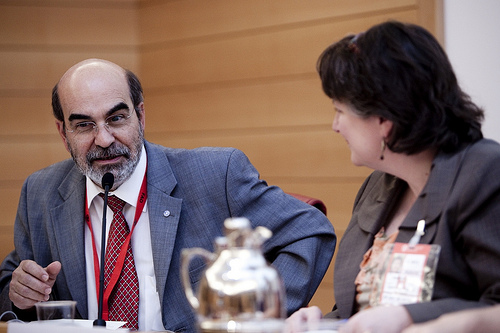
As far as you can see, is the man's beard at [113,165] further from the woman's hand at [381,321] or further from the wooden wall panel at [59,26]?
the wooden wall panel at [59,26]

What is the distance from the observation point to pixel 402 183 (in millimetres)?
1647

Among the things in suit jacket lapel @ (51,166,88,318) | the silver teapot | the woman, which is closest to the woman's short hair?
the woman

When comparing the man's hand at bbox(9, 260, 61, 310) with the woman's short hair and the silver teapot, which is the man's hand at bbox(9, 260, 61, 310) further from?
the woman's short hair

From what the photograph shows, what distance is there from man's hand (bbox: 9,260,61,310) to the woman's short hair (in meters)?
1.07

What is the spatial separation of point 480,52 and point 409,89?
5.92 ft

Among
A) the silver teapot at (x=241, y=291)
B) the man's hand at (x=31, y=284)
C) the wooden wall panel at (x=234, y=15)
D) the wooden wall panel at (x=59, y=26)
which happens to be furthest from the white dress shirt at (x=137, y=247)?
the wooden wall panel at (x=59, y=26)

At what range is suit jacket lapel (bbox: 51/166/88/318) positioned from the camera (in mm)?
2121

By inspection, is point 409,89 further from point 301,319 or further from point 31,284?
point 31,284

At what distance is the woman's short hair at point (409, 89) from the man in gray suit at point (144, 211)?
71cm

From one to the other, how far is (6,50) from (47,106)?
1.56 feet

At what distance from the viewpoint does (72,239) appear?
7.13 feet

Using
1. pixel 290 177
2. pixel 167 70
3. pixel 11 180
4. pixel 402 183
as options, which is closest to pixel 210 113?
pixel 167 70

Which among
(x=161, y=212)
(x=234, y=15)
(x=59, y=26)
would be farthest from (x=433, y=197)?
(x=59, y=26)

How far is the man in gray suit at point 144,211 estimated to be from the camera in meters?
2.04
